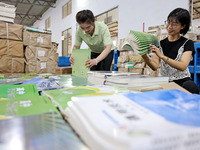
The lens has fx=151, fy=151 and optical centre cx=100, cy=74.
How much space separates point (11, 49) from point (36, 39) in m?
0.39

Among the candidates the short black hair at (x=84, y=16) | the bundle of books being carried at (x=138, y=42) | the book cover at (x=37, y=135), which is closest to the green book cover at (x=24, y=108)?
the book cover at (x=37, y=135)

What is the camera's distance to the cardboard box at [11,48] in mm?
2090

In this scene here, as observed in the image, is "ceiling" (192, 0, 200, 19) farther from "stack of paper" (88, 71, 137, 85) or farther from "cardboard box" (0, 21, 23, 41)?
"cardboard box" (0, 21, 23, 41)

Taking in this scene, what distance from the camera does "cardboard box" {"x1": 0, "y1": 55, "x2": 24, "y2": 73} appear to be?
211cm

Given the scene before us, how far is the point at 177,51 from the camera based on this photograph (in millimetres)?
1298

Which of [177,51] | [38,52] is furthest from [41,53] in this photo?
[177,51]

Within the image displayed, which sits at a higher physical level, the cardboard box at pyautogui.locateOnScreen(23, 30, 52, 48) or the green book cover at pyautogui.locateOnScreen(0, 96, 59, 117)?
the cardboard box at pyautogui.locateOnScreen(23, 30, 52, 48)

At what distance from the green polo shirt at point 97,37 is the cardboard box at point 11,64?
1.02 metres

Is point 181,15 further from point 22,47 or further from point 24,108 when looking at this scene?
point 22,47

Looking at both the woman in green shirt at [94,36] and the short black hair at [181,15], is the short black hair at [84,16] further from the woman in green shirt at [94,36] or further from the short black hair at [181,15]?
the short black hair at [181,15]

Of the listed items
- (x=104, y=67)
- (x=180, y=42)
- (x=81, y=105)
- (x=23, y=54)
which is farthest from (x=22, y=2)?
(x=81, y=105)

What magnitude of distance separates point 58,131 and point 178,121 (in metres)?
0.23

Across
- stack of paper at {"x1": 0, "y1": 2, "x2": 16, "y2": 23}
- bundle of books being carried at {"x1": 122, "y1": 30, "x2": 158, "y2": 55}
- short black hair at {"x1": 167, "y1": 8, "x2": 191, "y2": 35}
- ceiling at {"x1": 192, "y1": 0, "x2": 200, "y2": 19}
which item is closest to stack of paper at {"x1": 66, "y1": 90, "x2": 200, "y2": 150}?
bundle of books being carried at {"x1": 122, "y1": 30, "x2": 158, "y2": 55}

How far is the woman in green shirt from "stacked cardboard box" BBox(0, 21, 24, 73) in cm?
98
